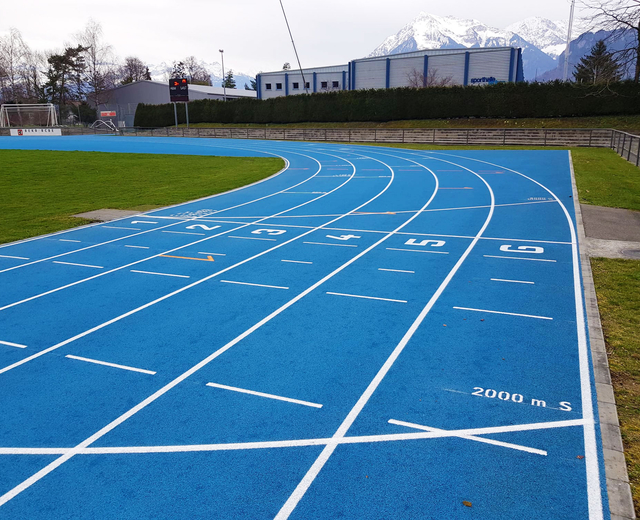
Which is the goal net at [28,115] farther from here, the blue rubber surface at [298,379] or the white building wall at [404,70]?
the blue rubber surface at [298,379]

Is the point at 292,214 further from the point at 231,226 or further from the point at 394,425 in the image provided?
the point at 394,425

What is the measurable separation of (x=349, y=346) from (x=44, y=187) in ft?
65.3

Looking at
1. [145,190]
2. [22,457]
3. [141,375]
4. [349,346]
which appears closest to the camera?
[22,457]

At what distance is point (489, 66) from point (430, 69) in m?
7.67

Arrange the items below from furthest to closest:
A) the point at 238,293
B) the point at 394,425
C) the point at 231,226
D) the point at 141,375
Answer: the point at 231,226
the point at 238,293
the point at 141,375
the point at 394,425

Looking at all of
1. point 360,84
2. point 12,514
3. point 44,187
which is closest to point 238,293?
point 12,514

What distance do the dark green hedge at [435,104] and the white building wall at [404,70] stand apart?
62.3 ft

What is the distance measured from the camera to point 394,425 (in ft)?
16.3

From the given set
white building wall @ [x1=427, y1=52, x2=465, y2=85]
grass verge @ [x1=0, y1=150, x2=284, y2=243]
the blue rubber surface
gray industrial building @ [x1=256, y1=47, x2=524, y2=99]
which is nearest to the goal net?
gray industrial building @ [x1=256, y1=47, x2=524, y2=99]

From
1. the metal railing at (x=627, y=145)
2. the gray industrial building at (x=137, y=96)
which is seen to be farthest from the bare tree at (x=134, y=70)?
the metal railing at (x=627, y=145)

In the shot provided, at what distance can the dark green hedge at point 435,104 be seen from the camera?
40906 mm

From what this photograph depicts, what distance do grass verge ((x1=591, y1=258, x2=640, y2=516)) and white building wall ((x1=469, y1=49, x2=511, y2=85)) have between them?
Answer: 59439 millimetres

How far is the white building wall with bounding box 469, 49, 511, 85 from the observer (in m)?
62.2

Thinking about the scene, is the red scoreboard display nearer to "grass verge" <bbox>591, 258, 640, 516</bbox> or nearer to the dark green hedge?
the dark green hedge
